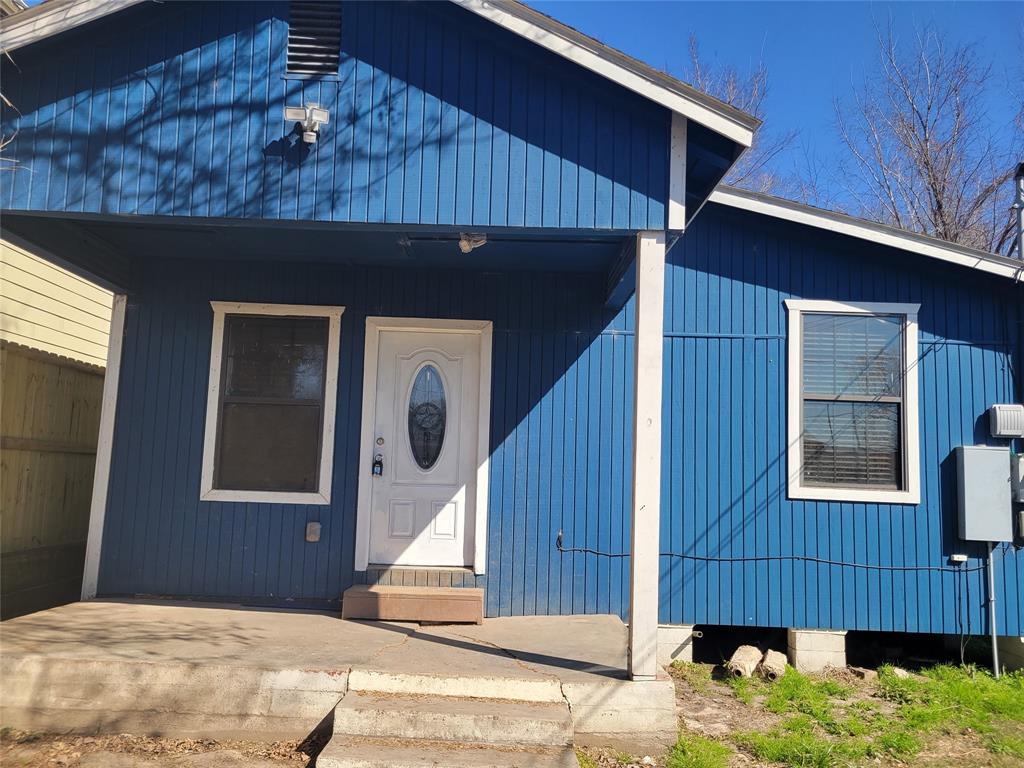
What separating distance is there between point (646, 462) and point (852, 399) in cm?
264

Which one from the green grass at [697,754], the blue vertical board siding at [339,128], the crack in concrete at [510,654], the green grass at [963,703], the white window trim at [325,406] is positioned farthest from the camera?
the white window trim at [325,406]

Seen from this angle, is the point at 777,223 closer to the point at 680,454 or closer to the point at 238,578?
the point at 680,454

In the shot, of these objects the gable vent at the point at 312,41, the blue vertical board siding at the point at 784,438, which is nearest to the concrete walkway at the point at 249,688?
the blue vertical board siding at the point at 784,438

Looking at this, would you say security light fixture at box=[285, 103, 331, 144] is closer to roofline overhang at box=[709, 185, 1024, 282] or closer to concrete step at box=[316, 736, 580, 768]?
roofline overhang at box=[709, 185, 1024, 282]

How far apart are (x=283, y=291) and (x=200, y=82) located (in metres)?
1.98

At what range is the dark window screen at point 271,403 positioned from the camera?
6.14m

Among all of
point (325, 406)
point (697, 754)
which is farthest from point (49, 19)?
point (697, 754)

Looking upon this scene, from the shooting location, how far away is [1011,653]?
19.6ft

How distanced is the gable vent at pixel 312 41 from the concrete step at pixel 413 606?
348cm

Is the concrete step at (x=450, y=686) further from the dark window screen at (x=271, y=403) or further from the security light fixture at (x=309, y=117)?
the security light fixture at (x=309, y=117)

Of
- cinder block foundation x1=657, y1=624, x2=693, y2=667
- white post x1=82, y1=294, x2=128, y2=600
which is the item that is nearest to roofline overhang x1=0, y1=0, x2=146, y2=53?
white post x1=82, y1=294, x2=128, y2=600

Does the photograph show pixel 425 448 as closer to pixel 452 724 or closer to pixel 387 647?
pixel 387 647

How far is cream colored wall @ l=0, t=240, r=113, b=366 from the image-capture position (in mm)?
6902

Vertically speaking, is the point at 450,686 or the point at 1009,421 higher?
the point at 1009,421
